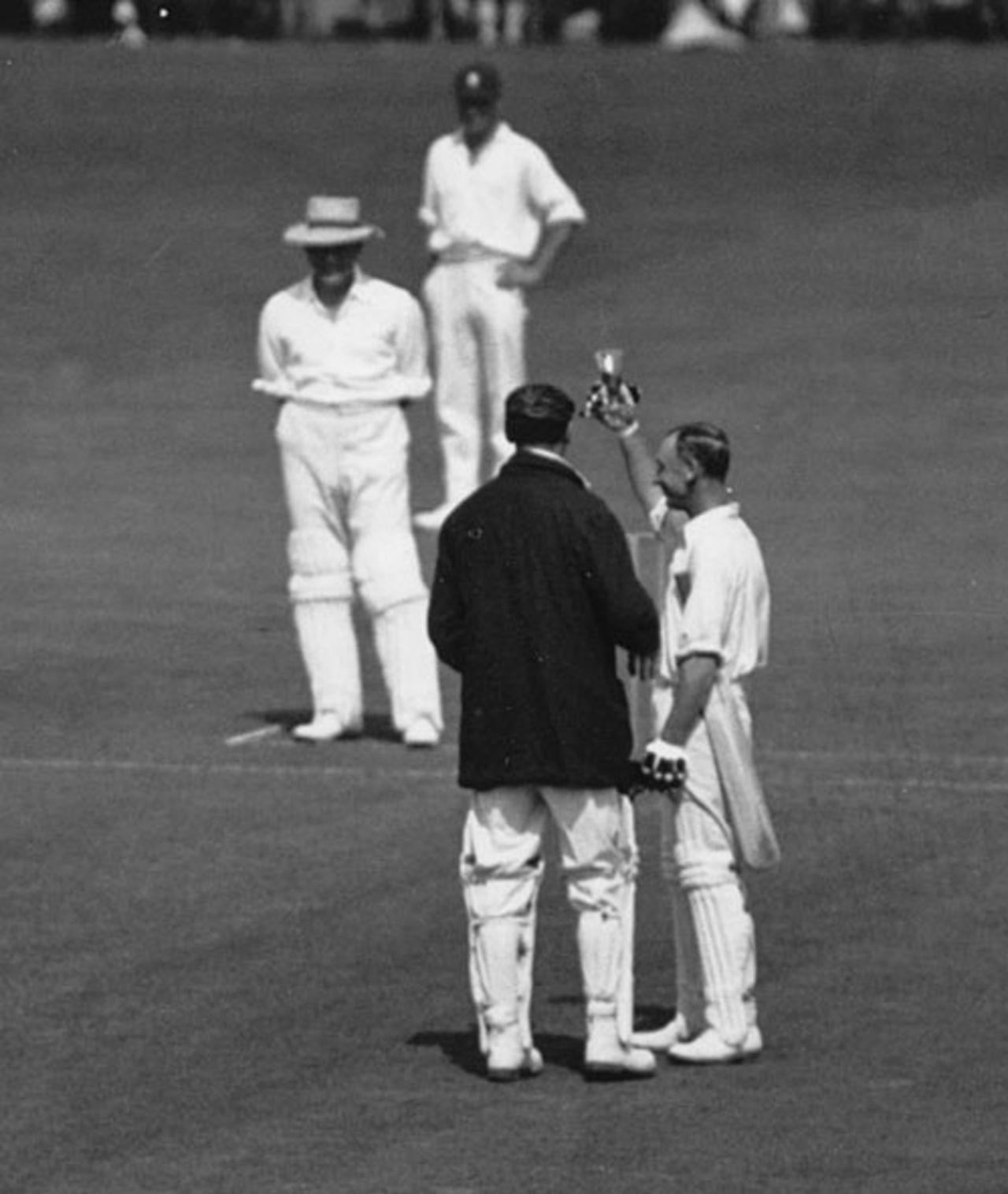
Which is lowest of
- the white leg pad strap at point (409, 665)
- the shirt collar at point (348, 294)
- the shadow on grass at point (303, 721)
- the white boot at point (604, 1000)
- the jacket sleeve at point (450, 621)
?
the shadow on grass at point (303, 721)

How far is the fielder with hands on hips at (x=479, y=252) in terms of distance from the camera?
81.9 ft

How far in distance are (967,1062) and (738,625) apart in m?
1.51

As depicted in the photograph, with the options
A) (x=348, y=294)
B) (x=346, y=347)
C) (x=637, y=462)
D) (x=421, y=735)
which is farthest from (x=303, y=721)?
(x=637, y=462)

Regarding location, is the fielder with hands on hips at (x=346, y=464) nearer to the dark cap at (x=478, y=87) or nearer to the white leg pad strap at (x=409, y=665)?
the white leg pad strap at (x=409, y=665)

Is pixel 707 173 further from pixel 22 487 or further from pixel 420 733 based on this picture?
pixel 420 733

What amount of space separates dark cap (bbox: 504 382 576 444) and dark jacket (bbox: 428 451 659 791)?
2.7 inches

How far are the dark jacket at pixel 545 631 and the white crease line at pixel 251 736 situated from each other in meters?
5.91

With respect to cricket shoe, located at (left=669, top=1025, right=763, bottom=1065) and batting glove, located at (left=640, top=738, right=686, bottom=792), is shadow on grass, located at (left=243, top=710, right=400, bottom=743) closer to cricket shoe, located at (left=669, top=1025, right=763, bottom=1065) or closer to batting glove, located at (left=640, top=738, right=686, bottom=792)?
cricket shoe, located at (left=669, top=1025, right=763, bottom=1065)

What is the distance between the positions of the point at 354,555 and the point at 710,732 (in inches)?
243

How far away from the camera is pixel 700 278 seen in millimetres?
34656

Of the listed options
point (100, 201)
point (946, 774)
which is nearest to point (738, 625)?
point (946, 774)

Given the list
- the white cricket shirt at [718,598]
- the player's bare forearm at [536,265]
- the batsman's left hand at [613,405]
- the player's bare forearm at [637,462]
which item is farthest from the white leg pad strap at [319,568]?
the player's bare forearm at [536,265]

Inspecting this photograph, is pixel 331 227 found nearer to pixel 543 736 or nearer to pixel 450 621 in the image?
pixel 450 621

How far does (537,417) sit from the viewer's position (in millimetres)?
12578
